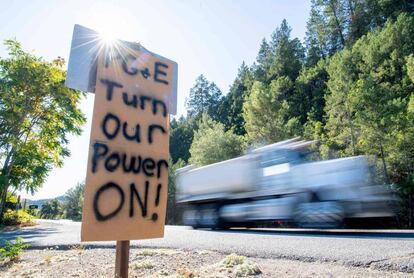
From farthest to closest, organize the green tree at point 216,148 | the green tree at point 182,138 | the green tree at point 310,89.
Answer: the green tree at point 182,138 → the green tree at point 310,89 → the green tree at point 216,148

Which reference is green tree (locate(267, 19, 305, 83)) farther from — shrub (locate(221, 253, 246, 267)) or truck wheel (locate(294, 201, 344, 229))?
shrub (locate(221, 253, 246, 267))

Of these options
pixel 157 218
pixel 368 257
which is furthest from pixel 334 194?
pixel 157 218

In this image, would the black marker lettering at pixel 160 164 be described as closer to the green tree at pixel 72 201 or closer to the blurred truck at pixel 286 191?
the blurred truck at pixel 286 191

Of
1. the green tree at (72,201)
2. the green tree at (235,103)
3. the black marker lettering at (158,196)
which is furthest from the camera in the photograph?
the green tree at (72,201)

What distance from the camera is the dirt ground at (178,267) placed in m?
3.53

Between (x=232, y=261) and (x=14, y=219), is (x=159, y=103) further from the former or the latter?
(x=14, y=219)

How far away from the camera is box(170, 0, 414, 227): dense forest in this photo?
24.1m

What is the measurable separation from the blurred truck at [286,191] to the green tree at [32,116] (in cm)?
969

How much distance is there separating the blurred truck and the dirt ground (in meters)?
4.98

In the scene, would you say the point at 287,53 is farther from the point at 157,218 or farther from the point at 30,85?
the point at 157,218

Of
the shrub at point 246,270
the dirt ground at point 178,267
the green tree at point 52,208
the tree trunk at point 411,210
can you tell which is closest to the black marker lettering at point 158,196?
the dirt ground at point 178,267

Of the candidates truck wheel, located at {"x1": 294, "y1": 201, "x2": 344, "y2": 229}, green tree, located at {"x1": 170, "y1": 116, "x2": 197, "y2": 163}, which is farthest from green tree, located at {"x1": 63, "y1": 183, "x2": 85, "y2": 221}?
truck wheel, located at {"x1": 294, "y1": 201, "x2": 344, "y2": 229}

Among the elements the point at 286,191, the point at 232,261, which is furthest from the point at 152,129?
the point at 286,191

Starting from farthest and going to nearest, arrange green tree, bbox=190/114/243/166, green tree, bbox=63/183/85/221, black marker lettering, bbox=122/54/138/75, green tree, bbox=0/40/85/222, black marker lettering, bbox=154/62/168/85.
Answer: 1. green tree, bbox=63/183/85/221
2. green tree, bbox=190/114/243/166
3. green tree, bbox=0/40/85/222
4. black marker lettering, bbox=154/62/168/85
5. black marker lettering, bbox=122/54/138/75
